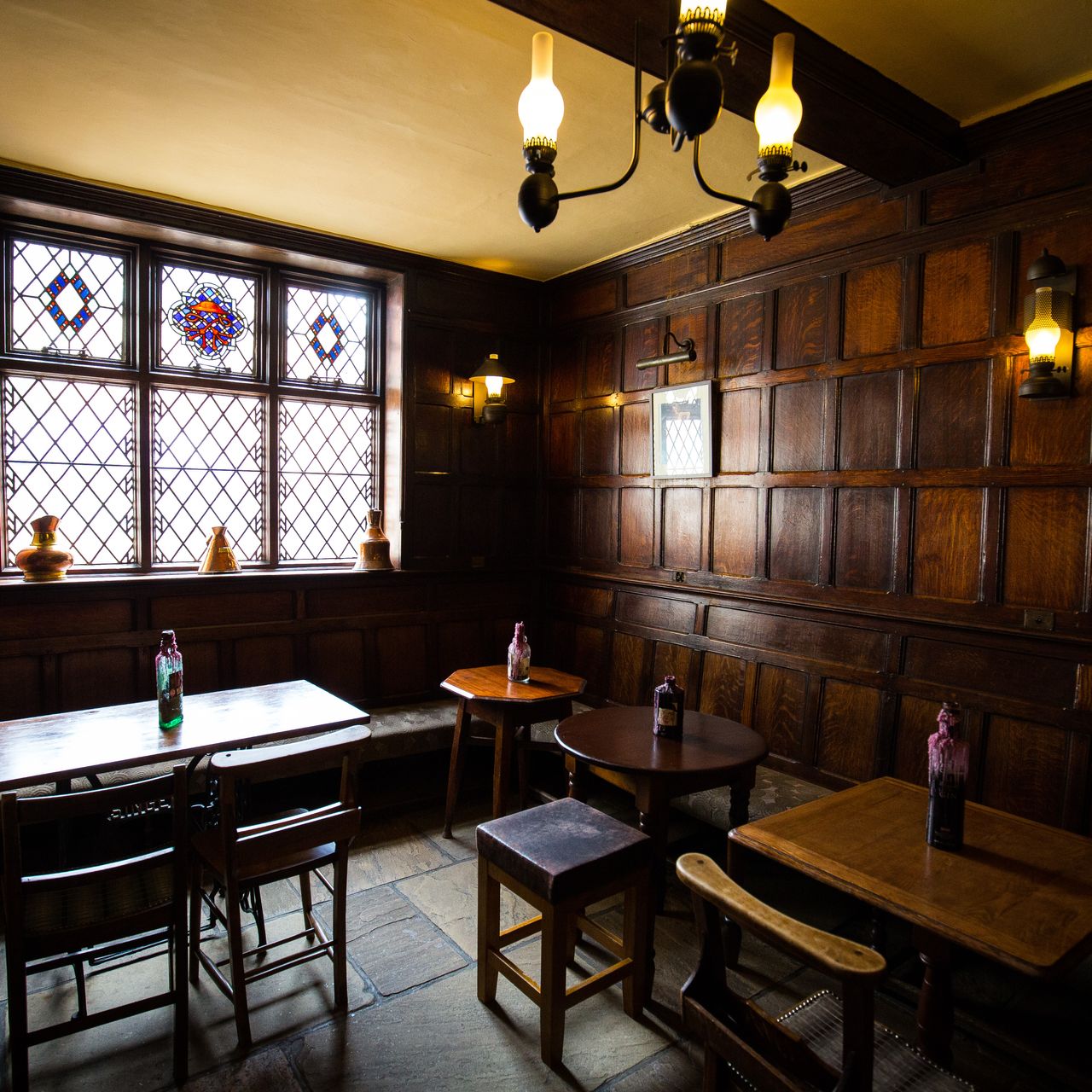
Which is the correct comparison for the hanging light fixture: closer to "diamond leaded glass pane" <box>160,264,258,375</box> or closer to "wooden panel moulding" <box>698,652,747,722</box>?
"wooden panel moulding" <box>698,652,747,722</box>

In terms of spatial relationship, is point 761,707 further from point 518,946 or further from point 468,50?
point 468,50

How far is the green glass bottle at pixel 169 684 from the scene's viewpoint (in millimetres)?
2451

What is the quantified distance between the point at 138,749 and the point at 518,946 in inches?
56.1

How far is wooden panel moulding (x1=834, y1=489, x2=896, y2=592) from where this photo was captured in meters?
2.93

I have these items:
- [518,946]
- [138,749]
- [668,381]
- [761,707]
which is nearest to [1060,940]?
[518,946]

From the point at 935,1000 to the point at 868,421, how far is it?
2062 mm

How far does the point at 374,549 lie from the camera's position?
4.20 m

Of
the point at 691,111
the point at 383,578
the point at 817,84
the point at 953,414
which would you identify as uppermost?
the point at 817,84

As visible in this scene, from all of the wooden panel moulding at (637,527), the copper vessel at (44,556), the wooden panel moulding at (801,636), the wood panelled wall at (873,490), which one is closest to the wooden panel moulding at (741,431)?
the wood panelled wall at (873,490)

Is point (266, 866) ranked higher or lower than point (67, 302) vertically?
lower

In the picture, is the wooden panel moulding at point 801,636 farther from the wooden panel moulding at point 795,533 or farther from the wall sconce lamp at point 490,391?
the wall sconce lamp at point 490,391

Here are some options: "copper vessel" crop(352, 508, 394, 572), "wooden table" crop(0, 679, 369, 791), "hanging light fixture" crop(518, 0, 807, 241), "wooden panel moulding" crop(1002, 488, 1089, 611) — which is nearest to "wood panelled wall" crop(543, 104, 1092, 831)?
"wooden panel moulding" crop(1002, 488, 1089, 611)

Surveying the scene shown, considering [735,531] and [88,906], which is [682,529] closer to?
[735,531]

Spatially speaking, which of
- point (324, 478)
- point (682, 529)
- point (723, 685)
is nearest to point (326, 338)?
point (324, 478)
